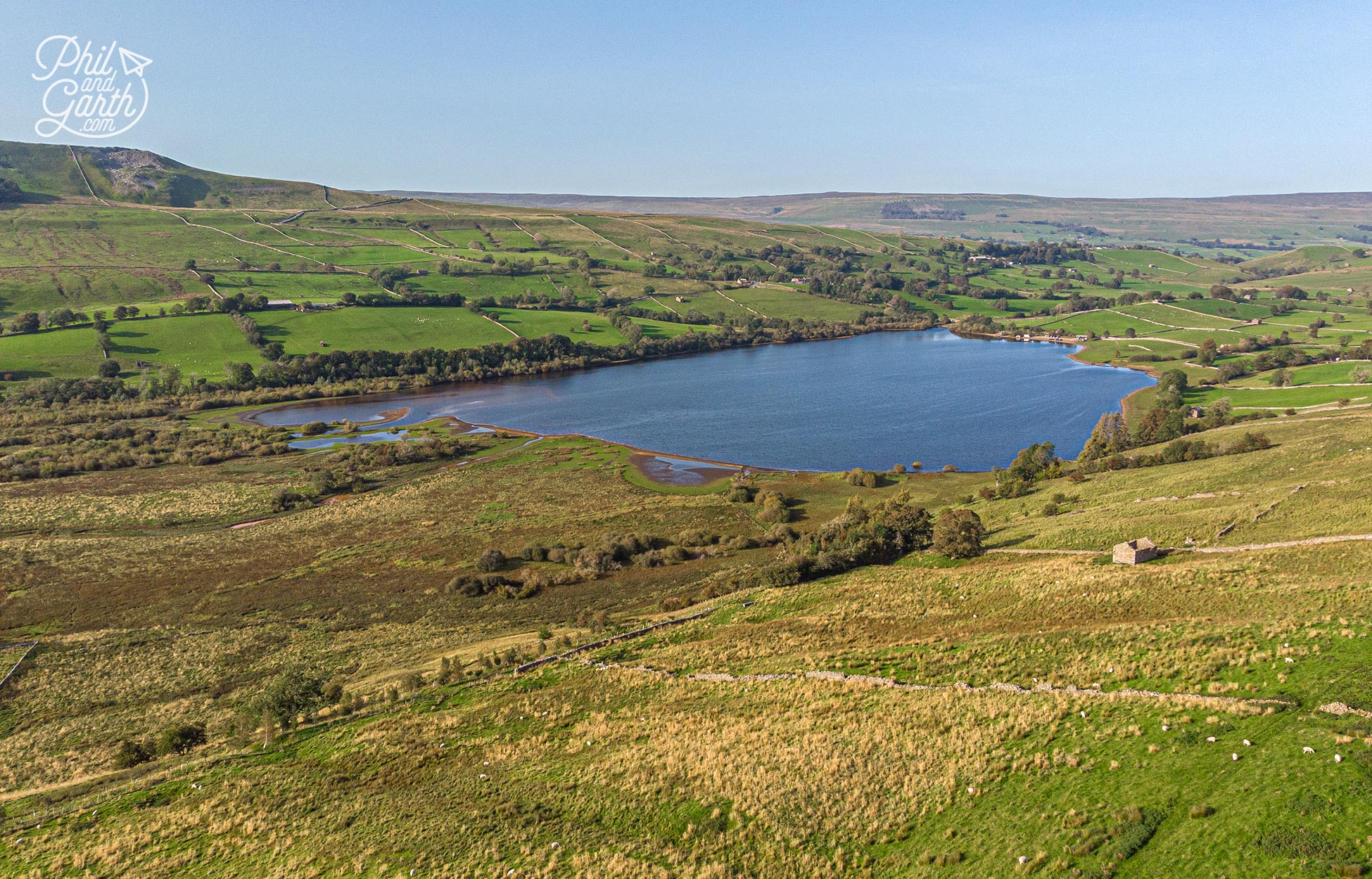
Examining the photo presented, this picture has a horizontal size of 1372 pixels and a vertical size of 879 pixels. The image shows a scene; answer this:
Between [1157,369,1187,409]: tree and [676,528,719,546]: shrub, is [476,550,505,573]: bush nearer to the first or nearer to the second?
[676,528,719,546]: shrub

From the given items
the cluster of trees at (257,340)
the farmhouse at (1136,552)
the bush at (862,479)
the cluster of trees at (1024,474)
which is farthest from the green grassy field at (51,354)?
the farmhouse at (1136,552)

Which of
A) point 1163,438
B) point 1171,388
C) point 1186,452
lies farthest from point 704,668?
point 1171,388

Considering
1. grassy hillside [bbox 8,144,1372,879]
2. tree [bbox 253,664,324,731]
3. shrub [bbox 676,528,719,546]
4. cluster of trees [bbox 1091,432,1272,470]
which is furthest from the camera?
shrub [bbox 676,528,719,546]

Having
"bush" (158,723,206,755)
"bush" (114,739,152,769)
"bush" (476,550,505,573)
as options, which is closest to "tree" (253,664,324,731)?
"bush" (158,723,206,755)

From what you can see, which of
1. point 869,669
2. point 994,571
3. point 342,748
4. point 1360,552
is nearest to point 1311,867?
point 869,669

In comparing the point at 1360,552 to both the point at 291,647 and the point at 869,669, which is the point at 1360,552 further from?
the point at 291,647

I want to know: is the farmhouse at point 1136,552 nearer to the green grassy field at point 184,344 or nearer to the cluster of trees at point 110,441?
the cluster of trees at point 110,441

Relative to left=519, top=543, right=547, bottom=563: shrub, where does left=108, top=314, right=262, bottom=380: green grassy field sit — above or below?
above
